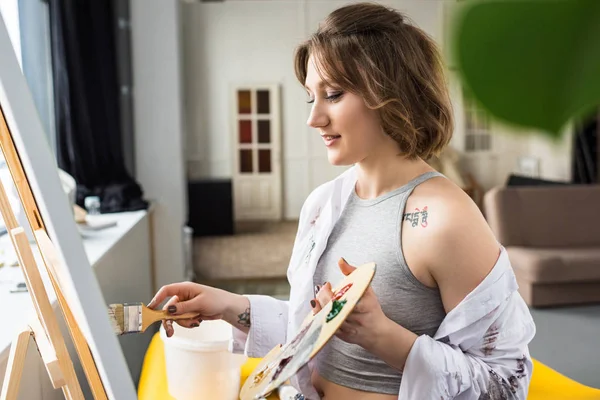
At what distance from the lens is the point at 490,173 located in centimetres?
662

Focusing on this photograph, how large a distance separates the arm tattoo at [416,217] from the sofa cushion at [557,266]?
3130mm

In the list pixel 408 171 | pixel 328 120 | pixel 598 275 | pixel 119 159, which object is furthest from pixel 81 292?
pixel 598 275

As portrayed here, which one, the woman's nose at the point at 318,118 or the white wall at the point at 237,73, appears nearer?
the woman's nose at the point at 318,118

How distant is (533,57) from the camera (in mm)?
102

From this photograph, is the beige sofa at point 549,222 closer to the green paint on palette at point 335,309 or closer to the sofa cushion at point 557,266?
the sofa cushion at point 557,266

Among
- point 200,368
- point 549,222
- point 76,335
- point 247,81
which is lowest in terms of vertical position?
point 549,222

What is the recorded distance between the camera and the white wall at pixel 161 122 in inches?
147

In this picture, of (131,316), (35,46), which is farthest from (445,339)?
(35,46)

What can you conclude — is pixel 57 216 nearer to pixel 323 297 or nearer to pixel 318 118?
pixel 323 297

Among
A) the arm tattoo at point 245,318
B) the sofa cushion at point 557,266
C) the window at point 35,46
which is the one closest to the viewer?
the arm tattoo at point 245,318

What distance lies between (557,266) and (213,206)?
3108mm

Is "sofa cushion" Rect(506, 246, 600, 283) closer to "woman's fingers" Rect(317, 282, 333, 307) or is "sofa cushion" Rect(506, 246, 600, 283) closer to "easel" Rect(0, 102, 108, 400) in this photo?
"woman's fingers" Rect(317, 282, 333, 307)

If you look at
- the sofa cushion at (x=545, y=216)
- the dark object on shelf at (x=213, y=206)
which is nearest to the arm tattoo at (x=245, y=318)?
the sofa cushion at (x=545, y=216)

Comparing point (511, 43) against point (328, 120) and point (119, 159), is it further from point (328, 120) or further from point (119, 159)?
point (119, 159)
